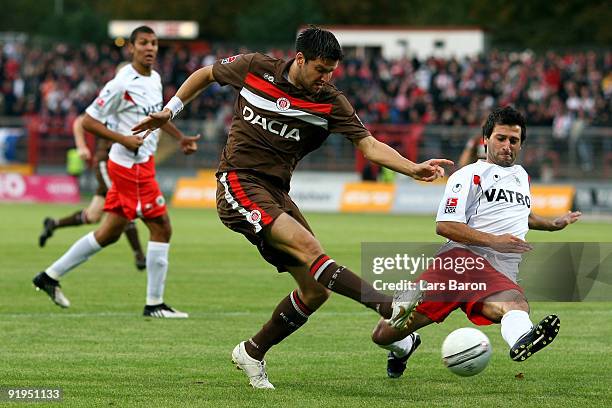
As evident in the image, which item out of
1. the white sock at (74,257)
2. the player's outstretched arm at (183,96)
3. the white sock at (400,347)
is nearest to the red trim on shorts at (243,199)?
the player's outstretched arm at (183,96)

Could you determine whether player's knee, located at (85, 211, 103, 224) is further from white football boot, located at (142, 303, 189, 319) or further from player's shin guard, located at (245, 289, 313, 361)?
player's shin guard, located at (245, 289, 313, 361)

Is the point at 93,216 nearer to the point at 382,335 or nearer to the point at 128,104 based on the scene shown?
the point at 128,104

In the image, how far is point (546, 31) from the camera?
5547 centimetres

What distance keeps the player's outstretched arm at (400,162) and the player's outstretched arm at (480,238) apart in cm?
41

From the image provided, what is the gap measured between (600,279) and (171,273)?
851 centimetres

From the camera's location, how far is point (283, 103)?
8.09 meters

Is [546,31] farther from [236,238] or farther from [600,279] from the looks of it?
[600,279]

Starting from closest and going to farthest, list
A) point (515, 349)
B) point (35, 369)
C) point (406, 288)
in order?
point (515, 349) < point (406, 288) < point (35, 369)

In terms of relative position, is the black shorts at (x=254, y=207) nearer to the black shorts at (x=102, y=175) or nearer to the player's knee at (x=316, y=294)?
the player's knee at (x=316, y=294)

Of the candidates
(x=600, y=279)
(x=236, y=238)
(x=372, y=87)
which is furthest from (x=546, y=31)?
(x=600, y=279)

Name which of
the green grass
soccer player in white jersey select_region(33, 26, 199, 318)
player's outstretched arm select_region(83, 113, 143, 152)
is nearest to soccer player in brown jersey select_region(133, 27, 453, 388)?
the green grass

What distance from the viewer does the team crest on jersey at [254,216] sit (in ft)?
26.0

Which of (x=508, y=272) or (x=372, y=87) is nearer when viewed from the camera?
→ (x=508, y=272)

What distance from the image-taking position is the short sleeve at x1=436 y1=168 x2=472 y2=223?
26.0 ft
